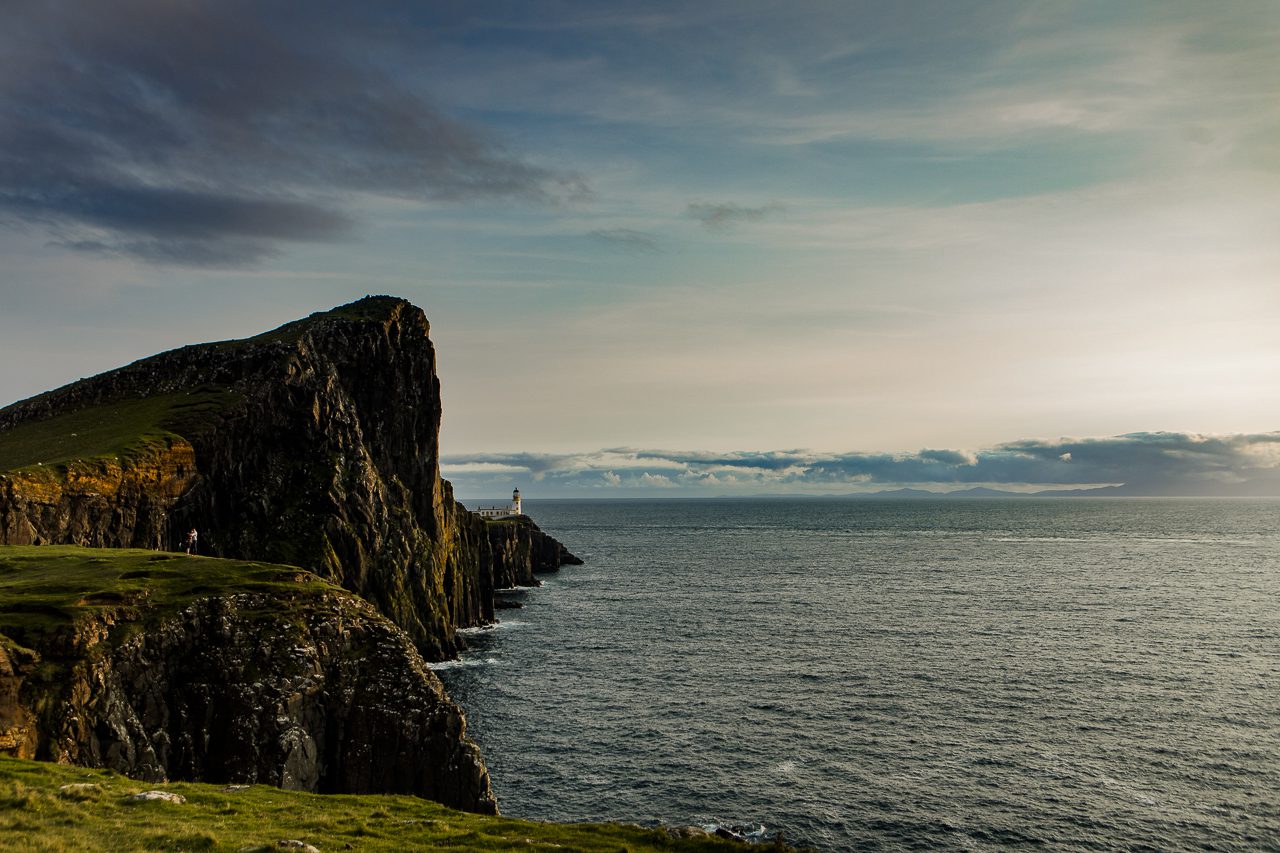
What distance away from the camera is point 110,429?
95.5 metres

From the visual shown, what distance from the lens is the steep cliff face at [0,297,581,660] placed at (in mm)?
78125

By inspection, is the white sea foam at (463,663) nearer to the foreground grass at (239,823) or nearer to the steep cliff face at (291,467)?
the steep cliff face at (291,467)

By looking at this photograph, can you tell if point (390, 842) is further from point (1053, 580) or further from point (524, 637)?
point (1053, 580)

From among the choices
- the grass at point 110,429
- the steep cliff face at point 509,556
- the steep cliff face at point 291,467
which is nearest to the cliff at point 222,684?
the steep cliff face at point 291,467

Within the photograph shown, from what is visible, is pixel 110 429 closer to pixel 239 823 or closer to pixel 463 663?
pixel 463 663

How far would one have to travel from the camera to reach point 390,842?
92.3 ft

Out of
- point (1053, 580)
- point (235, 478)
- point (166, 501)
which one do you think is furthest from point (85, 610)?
point (1053, 580)

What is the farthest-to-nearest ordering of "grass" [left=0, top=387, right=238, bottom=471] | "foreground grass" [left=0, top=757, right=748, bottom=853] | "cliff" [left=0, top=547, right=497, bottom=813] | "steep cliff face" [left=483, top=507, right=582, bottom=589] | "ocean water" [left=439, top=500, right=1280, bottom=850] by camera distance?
"steep cliff face" [left=483, top=507, right=582, bottom=589]
"grass" [left=0, top=387, right=238, bottom=471]
"ocean water" [left=439, top=500, right=1280, bottom=850]
"cliff" [left=0, top=547, right=497, bottom=813]
"foreground grass" [left=0, top=757, right=748, bottom=853]

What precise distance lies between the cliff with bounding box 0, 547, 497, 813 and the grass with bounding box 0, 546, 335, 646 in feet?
0.39

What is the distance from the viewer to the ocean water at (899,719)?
2093 inches

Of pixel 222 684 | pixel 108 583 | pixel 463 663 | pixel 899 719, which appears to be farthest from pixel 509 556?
pixel 222 684

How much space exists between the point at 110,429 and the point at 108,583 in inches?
2206

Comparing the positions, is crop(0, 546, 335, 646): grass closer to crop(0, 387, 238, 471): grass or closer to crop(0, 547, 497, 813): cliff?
crop(0, 547, 497, 813): cliff

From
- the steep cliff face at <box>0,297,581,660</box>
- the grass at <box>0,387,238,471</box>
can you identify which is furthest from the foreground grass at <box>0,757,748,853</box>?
the grass at <box>0,387,238,471</box>
